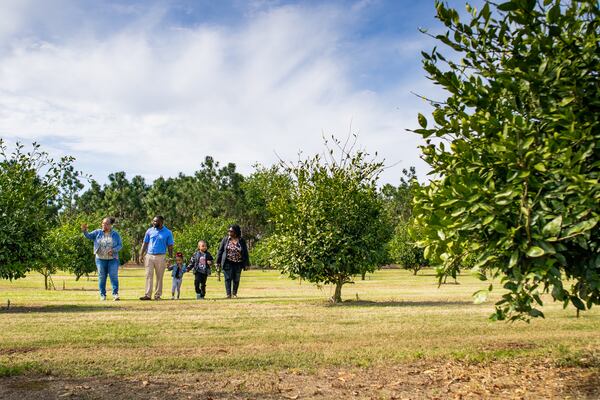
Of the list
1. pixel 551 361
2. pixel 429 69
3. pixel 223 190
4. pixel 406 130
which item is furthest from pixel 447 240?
pixel 223 190

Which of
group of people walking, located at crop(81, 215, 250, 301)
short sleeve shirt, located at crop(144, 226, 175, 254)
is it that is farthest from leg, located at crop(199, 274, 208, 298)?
short sleeve shirt, located at crop(144, 226, 175, 254)

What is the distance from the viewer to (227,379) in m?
5.82

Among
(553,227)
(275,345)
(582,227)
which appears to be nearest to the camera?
(582,227)

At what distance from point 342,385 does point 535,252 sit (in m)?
2.31

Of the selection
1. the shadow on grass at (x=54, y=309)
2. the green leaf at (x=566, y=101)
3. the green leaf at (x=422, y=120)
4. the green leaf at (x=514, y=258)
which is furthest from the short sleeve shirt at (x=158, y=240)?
the green leaf at (x=566, y=101)

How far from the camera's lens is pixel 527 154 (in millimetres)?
4520

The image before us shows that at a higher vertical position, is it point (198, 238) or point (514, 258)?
point (198, 238)

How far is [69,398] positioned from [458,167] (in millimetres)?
3921

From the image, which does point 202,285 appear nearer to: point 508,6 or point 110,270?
point 110,270

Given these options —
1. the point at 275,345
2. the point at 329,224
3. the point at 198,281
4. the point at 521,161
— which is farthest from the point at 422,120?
the point at 198,281

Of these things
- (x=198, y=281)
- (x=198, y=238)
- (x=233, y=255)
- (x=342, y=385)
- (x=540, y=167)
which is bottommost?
(x=342, y=385)

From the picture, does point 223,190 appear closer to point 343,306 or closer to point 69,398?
point 343,306

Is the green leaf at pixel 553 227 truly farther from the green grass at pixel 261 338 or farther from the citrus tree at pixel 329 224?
the citrus tree at pixel 329 224

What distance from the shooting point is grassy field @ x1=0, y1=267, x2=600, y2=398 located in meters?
5.98
